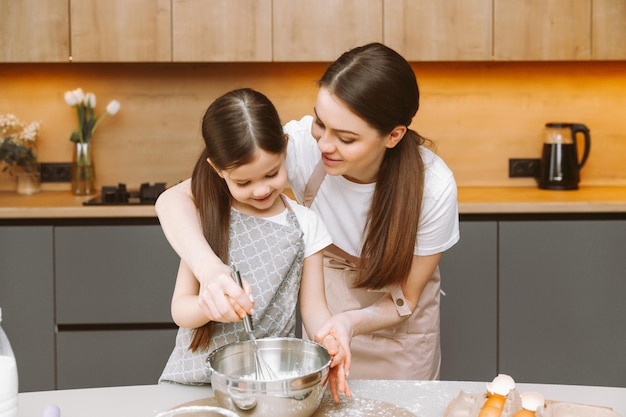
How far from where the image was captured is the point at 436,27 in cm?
291

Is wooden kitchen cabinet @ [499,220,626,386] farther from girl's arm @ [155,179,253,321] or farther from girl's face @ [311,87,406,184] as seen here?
girl's arm @ [155,179,253,321]

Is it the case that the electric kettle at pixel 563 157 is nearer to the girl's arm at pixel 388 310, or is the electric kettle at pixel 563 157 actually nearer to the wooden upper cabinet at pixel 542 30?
the wooden upper cabinet at pixel 542 30

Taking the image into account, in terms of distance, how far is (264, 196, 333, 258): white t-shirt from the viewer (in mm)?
1502

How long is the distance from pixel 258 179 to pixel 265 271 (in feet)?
0.56

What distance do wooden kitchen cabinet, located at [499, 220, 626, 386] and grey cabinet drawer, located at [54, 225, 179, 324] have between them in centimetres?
113

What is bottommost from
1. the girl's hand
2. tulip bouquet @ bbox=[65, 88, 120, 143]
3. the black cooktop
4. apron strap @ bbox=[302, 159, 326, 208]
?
the girl's hand

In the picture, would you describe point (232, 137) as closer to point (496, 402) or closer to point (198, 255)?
point (198, 255)

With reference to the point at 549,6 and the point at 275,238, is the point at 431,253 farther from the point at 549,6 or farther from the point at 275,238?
the point at 549,6

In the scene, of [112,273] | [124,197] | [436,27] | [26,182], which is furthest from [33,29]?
[436,27]

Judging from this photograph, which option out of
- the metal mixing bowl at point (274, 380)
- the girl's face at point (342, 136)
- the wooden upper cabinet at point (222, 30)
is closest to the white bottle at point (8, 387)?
the metal mixing bowl at point (274, 380)

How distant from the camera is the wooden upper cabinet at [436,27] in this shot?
289cm

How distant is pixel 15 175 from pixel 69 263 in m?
0.65

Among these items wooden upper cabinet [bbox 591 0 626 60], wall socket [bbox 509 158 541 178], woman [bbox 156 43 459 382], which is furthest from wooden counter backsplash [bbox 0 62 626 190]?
woman [bbox 156 43 459 382]

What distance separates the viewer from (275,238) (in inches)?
58.0
